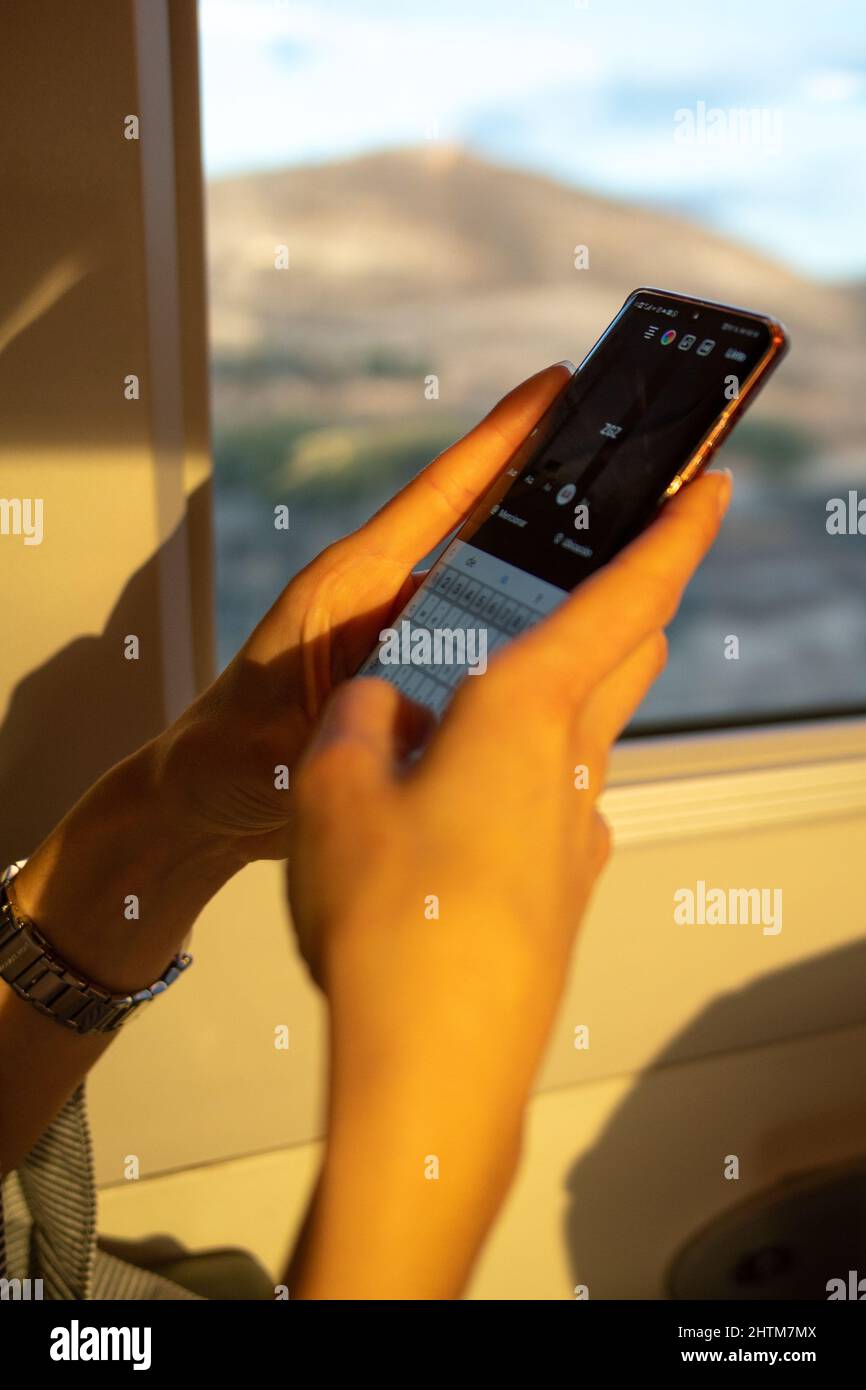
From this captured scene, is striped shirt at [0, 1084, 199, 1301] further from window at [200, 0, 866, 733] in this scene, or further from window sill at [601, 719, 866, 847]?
window sill at [601, 719, 866, 847]

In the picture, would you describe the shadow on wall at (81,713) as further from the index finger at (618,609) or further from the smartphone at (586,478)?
the index finger at (618,609)

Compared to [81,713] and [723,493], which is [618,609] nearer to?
[723,493]

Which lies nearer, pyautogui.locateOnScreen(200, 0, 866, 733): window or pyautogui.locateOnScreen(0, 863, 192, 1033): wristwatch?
pyautogui.locateOnScreen(0, 863, 192, 1033): wristwatch

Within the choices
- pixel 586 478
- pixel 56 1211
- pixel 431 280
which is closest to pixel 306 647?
pixel 586 478

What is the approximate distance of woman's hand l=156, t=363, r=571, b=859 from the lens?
606 mm

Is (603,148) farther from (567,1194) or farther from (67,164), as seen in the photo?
(567,1194)

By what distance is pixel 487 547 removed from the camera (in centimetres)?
59

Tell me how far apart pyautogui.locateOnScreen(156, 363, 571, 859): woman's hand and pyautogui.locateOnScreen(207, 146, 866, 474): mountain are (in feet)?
1.14

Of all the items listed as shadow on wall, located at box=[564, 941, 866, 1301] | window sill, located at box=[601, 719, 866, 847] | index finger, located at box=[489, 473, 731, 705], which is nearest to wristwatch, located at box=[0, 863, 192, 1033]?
index finger, located at box=[489, 473, 731, 705]

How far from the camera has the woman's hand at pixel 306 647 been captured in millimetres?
606

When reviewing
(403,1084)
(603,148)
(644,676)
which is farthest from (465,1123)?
(603,148)

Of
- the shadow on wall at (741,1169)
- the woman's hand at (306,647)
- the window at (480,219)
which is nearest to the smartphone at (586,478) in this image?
the woman's hand at (306,647)

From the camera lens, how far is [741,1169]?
1.11 m

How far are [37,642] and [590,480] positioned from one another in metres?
0.45
